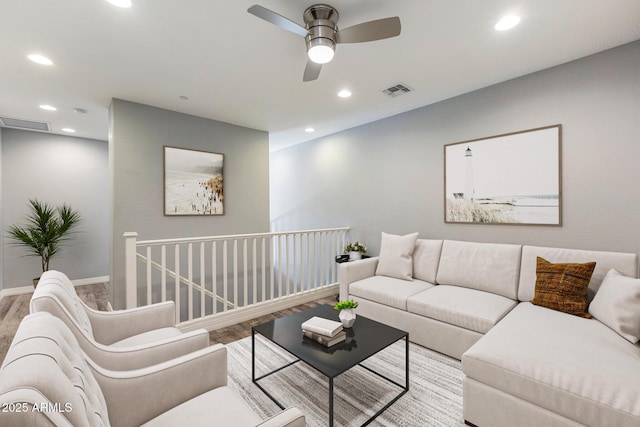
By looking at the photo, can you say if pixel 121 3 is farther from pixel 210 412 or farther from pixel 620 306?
pixel 620 306

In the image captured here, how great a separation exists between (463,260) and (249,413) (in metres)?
2.50

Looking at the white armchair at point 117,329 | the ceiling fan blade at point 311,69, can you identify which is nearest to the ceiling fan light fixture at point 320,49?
the ceiling fan blade at point 311,69

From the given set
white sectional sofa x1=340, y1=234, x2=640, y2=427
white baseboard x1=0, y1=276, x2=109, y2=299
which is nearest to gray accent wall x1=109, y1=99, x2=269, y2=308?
white sectional sofa x1=340, y1=234, x2=640, y2=427

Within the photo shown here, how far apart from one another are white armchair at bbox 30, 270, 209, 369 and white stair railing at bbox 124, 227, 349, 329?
0.82 metres

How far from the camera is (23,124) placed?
412 centimetres

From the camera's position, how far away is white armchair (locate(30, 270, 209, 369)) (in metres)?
1.21

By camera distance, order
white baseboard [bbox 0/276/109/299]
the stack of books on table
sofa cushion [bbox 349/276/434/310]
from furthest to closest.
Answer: white baseboard [bbox 0/276/109/299]
sofa cushion [bbox 349/276/434/310]
the stack of books on table

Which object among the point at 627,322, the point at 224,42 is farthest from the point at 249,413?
the point at 224,42

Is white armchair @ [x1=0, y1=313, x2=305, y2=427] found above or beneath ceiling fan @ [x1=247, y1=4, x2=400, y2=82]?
beneath

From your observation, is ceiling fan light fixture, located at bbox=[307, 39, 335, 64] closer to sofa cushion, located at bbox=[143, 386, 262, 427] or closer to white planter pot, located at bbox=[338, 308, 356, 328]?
white planter pot, located at bbox=[338, 308, 356, 328]

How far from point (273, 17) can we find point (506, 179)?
8.76 ft

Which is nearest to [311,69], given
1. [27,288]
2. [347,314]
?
[347,314]

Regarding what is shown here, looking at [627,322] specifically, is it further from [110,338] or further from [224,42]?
[224,42]

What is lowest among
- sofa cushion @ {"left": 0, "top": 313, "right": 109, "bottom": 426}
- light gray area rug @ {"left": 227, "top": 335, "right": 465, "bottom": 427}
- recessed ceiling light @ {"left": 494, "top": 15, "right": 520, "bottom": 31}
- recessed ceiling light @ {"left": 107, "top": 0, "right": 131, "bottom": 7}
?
light gray area rug @ {"left": 227, "top": 335, "right": 465, "bottom": 427}
